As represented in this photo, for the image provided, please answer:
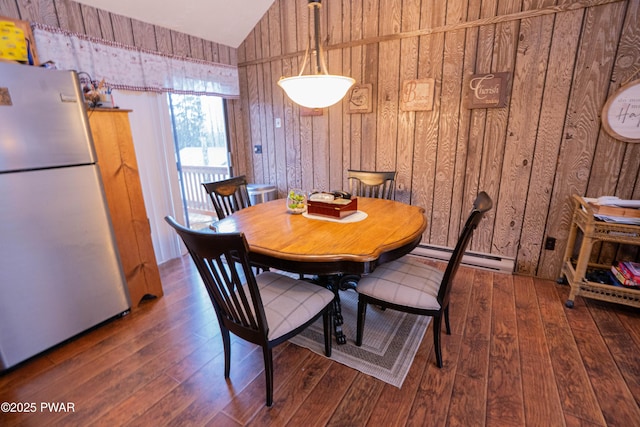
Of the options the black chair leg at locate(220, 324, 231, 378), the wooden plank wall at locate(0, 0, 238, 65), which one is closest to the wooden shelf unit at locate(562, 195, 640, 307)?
the black chair leg at locate(220, 324, 231, 378)

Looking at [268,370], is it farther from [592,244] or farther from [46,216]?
[592,244]

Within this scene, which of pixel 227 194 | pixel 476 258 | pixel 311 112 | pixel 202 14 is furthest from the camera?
pixel 311 112

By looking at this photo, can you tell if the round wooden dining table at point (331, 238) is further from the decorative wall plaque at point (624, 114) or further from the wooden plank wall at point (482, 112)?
the decorative wall plaque at point (624, 114)

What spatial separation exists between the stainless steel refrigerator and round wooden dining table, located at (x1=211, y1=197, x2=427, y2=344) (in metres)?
0.85

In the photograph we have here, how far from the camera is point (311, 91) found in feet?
6.01

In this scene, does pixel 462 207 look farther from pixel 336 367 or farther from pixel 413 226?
pixel 336 367

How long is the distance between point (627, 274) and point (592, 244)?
0.31 meters

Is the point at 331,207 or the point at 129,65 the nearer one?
the point at 331,207

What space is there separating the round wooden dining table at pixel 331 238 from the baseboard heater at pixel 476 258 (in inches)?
41.9

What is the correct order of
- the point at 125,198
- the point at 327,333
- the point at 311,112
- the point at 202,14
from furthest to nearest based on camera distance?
the point at 311,112 < the point at 202,14 < the point at 125,198 < the point at 327,333

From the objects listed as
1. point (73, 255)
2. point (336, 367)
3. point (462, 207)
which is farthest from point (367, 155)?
point (73, 255)

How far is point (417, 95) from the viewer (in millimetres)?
2801

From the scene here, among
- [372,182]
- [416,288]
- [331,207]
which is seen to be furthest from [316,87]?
[416,288]

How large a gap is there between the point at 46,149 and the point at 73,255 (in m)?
0.65
